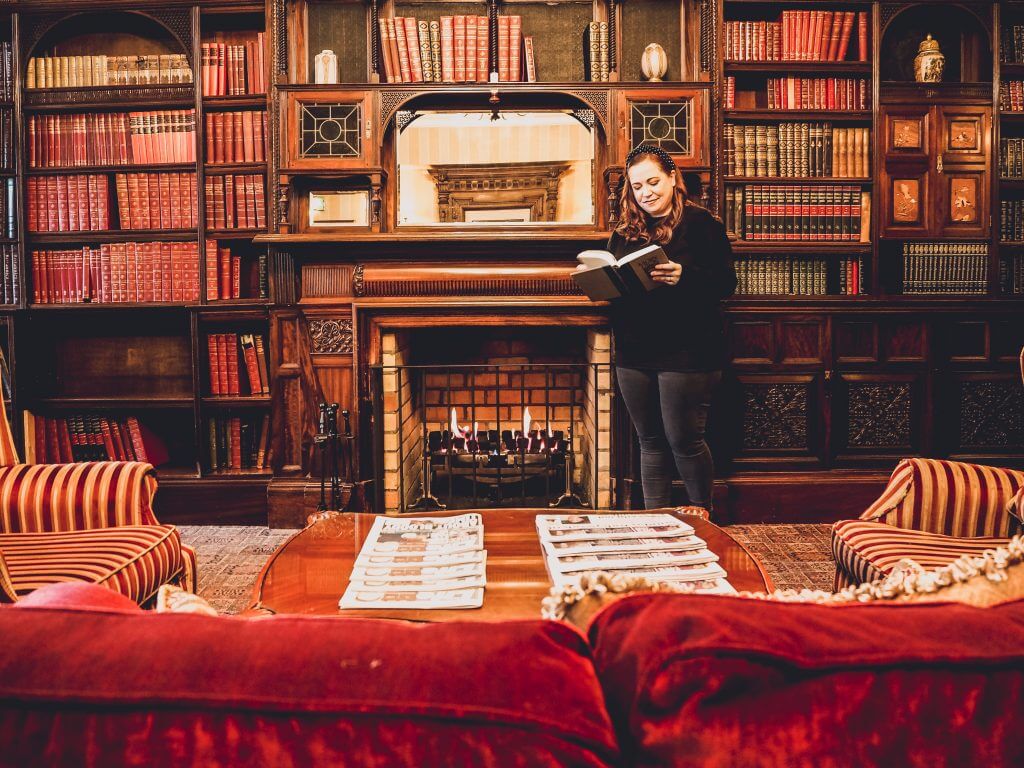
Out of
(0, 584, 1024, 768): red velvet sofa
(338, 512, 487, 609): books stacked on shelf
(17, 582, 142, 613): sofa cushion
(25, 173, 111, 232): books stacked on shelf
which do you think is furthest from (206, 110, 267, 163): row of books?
(0, 584, 1024, 768): red velvet sofa

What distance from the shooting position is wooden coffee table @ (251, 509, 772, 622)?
4.15 feet

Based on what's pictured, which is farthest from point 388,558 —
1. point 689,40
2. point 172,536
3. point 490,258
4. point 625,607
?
point 689,40

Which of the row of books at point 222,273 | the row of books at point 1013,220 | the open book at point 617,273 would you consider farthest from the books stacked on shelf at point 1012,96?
the row of books at point 222,273

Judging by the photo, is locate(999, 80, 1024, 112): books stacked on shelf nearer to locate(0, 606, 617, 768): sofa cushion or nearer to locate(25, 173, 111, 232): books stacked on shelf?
locate(0, 606, 617, 768): sofa cushion

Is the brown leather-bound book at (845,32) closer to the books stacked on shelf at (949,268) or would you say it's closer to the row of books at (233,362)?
the books stacked on shelf at (949,268)

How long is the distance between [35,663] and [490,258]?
9.44 feet

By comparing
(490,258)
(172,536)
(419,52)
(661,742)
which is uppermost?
(419,52)

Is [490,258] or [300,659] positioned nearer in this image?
[300,659]

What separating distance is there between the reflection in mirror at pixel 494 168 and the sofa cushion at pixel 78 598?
294cm

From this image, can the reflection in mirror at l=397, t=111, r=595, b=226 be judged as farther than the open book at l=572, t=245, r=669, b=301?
Yes

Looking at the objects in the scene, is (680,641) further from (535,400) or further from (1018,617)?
(535,400)

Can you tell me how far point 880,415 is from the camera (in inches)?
135

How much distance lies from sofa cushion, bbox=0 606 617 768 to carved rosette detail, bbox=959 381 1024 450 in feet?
12.0

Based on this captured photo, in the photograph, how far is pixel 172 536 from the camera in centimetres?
192
